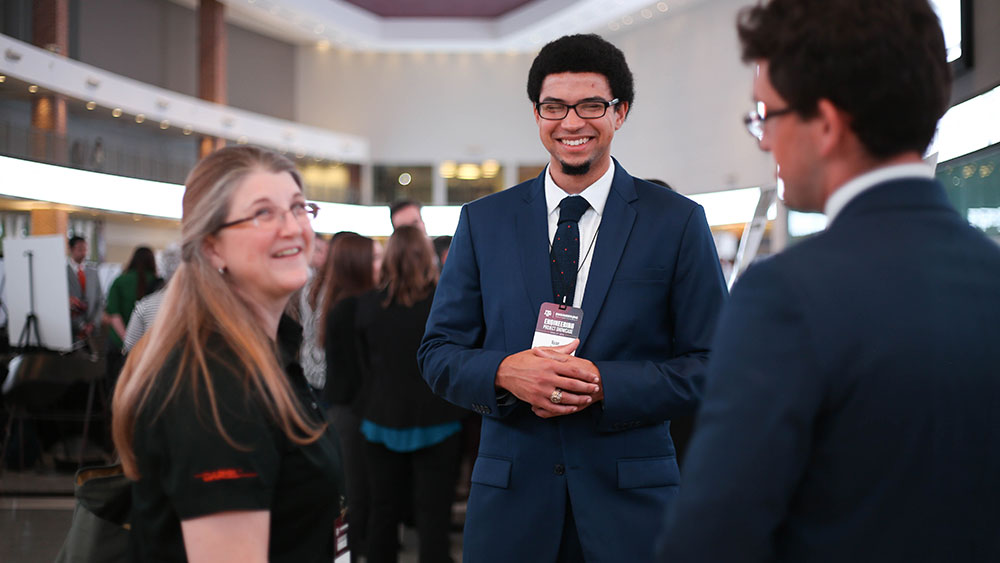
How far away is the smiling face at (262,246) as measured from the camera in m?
1.46

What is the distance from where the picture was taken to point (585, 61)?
1949 mm

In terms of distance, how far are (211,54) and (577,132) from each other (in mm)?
22845

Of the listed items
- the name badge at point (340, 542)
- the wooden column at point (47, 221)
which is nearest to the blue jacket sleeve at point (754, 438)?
the name badge at point (340, 542)

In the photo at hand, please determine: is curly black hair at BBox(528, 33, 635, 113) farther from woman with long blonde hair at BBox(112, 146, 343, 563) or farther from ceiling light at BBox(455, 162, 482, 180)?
ceiling light at BBox(455, 162, 482, 180)

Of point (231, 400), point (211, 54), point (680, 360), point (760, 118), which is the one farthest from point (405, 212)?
point (211, 54)

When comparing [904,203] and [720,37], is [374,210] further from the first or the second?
[904,203]

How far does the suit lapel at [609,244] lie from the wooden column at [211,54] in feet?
72.5

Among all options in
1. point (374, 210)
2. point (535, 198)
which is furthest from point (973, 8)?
point (374, 210)

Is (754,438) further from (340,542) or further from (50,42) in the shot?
(50,42)

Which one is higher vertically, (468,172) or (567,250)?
(468,172)

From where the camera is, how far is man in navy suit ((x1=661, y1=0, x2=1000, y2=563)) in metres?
0.88

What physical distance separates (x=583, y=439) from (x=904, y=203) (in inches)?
37.8

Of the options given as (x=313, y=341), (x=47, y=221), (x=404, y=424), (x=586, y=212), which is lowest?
(x=404, y=424)

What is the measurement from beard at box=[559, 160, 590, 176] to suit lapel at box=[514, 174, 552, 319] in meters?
0.08
